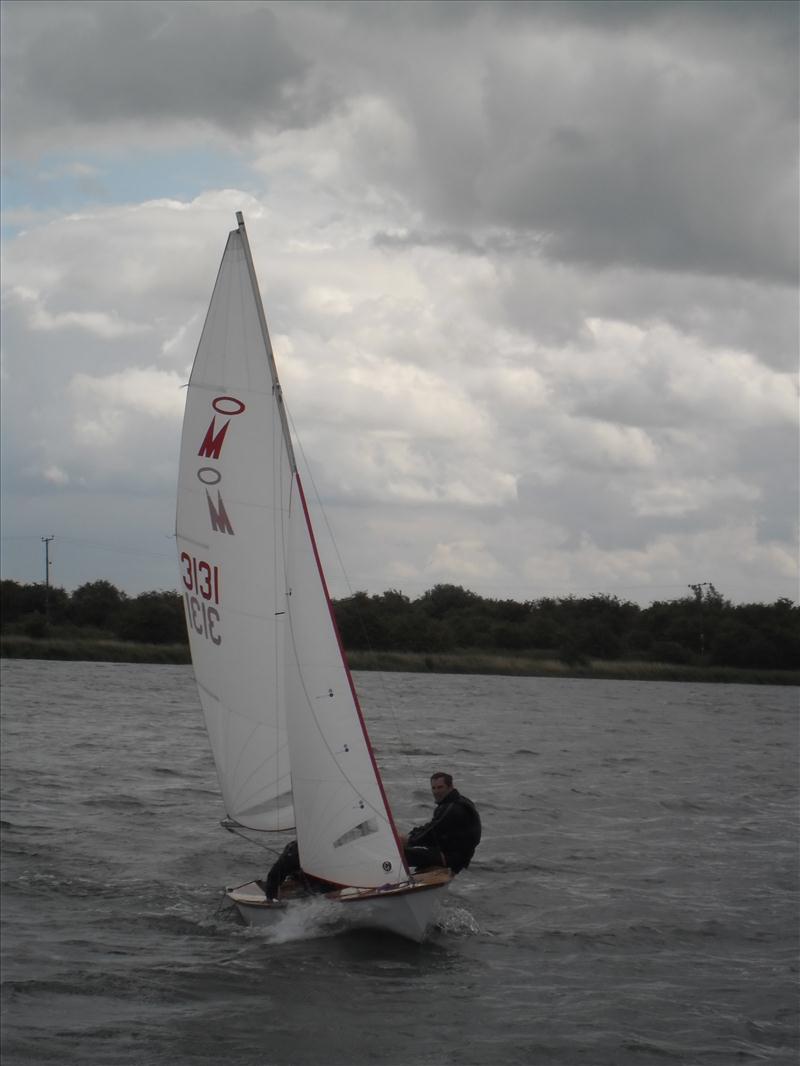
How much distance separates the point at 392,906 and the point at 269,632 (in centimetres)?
264

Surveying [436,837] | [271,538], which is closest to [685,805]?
[436,837]

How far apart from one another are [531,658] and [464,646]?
543 cm

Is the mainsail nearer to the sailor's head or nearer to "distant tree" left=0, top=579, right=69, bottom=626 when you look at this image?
the sailor's head

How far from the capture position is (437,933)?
12.3 m

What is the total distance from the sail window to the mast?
311 centimetres

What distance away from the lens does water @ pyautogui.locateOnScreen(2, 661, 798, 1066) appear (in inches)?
373

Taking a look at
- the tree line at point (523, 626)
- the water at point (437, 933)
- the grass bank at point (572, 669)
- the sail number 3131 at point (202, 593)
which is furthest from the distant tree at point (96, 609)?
the sail number 3131 at point (202, 593)

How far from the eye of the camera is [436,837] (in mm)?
11953

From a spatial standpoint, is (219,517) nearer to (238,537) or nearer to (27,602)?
(238,537)

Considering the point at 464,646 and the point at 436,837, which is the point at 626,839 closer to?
the point at 436,837

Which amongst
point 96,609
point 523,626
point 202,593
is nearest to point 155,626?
point 96,609

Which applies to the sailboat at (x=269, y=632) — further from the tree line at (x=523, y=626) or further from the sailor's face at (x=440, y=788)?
the tree line at (x=523, y=626)

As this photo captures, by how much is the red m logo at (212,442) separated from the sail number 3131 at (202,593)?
1030mm

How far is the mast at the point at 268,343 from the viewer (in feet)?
37.1
